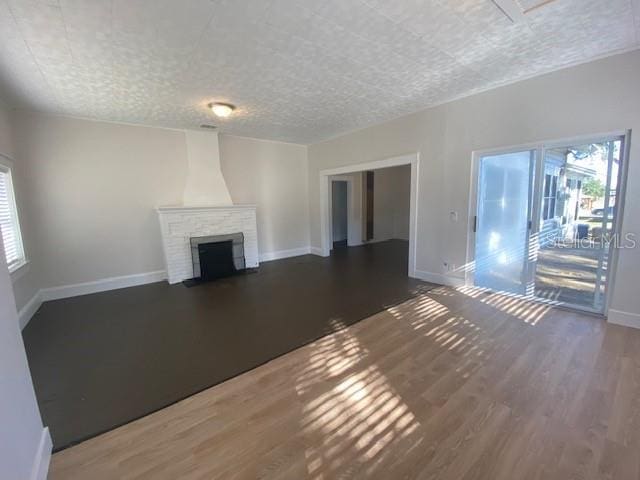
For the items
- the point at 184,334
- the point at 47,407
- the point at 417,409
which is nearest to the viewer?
the point at 417,409

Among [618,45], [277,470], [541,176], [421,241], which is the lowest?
[277,470]

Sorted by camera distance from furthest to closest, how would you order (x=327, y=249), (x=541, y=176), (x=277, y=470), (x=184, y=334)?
1. (x=327, y=249)
2. (x=541, y=176)
3. (x=184, y=334)
4. (x=277, y=470)

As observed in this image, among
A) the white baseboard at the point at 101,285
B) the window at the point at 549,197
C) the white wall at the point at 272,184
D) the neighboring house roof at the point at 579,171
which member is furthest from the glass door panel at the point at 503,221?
the white baseboard at the point at 101,285

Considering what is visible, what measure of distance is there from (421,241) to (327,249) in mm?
→ 2627

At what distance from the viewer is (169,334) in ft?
9.39

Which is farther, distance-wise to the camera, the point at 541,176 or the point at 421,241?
the point at 421,241

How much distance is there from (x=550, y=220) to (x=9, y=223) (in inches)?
268

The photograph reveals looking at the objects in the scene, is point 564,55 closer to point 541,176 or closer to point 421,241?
point 541,176

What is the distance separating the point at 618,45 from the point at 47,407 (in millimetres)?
5600

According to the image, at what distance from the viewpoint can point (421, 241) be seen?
441cm

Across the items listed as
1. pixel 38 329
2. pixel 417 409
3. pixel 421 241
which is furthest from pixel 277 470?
pixel 421 241

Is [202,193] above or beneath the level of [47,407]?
above

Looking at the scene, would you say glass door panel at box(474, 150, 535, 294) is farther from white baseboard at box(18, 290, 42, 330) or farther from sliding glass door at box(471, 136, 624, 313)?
white baseboard at box(18, 290, 42, 330)

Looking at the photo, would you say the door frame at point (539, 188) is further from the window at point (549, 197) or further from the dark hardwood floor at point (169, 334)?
the dark hardwood floor at point (169, 334)
